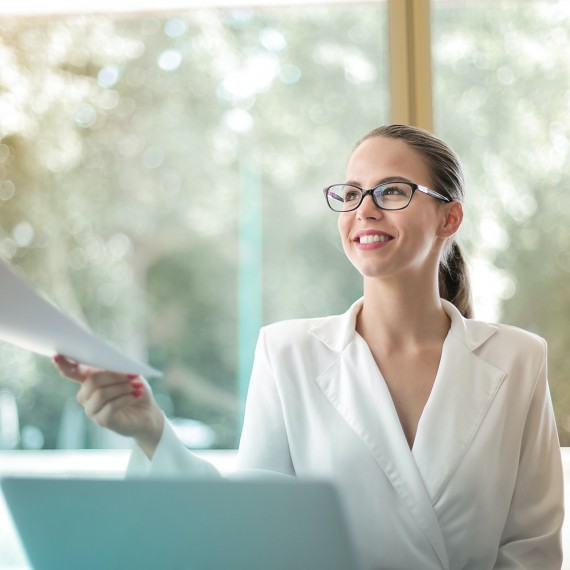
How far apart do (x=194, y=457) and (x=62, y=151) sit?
1.88m

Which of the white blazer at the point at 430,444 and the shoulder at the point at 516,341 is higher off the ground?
the shoulder at the point at 516,341

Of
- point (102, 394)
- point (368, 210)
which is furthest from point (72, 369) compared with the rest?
point (368, 210)

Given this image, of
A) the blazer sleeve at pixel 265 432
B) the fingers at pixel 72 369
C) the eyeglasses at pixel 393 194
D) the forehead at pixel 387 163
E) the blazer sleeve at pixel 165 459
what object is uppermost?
the forehead at pixel 387 163

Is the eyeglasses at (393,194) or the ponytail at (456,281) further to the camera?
the ponytail at (456,281)

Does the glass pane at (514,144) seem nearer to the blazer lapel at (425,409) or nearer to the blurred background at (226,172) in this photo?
the blurred background at (226,172)

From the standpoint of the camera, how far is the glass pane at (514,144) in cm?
224

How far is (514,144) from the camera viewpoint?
2.25m

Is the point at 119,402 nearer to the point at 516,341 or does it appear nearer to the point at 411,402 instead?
the point at 411,402

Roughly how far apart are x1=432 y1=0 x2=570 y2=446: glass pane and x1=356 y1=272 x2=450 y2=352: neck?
79cm

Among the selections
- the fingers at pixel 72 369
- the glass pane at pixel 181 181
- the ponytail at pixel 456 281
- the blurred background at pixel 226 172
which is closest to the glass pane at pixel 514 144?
the blurred background at pixel 226 172

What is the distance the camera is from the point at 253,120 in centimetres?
245

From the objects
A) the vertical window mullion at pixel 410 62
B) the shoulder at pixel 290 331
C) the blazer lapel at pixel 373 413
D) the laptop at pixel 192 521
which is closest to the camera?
the laptop at pixel 192 521

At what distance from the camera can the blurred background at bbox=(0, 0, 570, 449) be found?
7.40ft

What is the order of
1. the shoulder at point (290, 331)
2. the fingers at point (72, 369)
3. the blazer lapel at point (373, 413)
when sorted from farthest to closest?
the shoulder at point (290, 331), the blazer lapel at point (373, 413), the fingers at point (72, 369)
